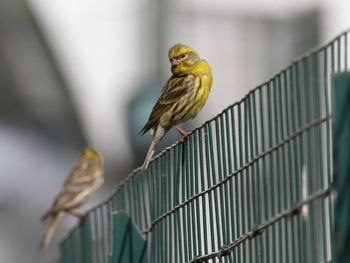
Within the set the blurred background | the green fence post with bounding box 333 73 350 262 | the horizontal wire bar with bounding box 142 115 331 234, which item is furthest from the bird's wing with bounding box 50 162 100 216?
the green fence post with bounding box 333 73 350 262

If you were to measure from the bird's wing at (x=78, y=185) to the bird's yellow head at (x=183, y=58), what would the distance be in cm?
476

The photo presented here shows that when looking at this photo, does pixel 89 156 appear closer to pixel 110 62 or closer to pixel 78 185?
pixel 78 185

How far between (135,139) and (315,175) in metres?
16.0

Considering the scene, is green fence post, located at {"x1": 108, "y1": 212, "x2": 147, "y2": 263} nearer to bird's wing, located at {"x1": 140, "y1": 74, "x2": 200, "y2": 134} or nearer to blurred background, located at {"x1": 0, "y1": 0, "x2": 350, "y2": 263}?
bird's wing, located at {"x1": 140, "y1": 74, "x2": 200, "y2": 134}

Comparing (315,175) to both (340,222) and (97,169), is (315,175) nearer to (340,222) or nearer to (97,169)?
(340,222)

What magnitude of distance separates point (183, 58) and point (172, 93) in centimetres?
26

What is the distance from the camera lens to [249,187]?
692cm

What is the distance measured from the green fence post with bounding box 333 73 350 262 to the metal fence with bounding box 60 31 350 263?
61mm

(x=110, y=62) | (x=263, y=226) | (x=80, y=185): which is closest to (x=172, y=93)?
(x=263, y=226)

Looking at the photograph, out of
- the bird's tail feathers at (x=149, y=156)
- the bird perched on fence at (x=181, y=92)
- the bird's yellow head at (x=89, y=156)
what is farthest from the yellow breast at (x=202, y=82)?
the bird's yellow head at (x=89, y=156)

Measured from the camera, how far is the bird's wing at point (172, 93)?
31.6ft

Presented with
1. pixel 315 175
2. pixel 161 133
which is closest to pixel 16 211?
pixel 161 133

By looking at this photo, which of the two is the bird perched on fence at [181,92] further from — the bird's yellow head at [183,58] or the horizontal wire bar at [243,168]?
the horizontal wire bar at [243,168]

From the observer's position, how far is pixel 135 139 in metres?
22.2
